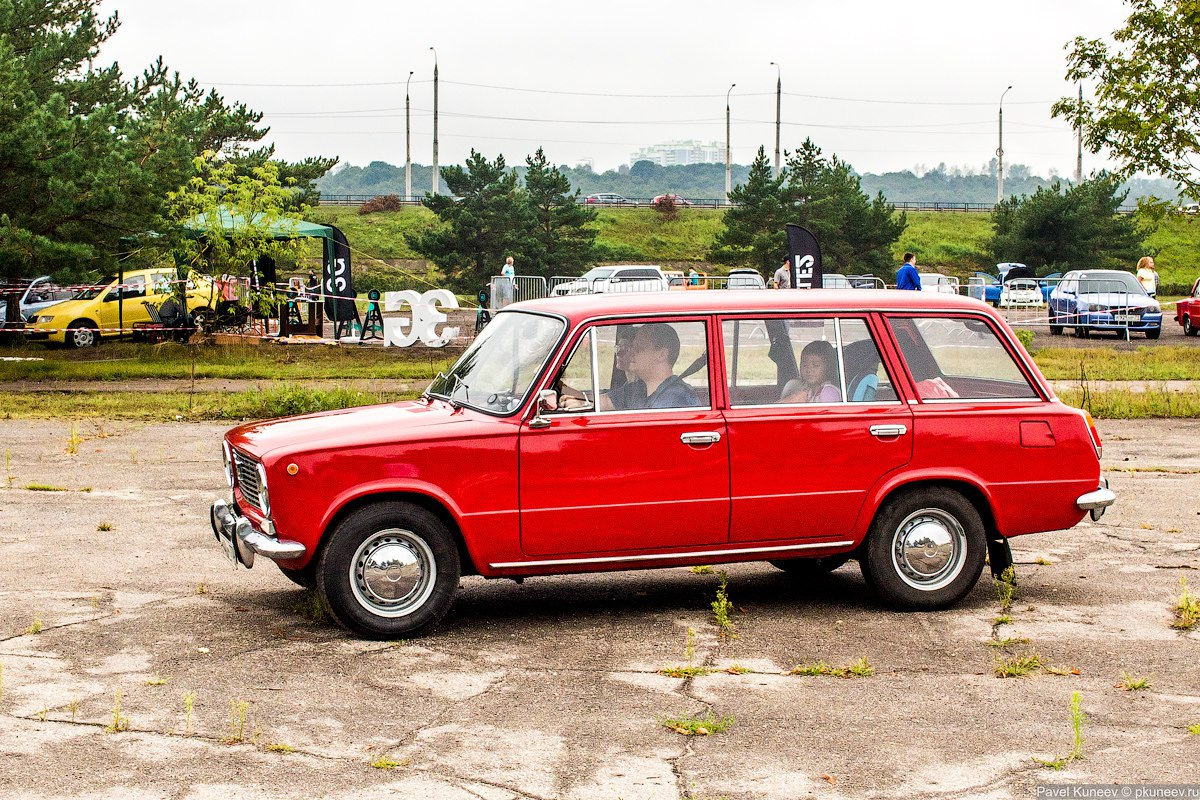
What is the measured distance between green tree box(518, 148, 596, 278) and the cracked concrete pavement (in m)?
50.6

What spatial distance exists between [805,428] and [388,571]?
2325 millimetres

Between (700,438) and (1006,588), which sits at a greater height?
(700,438)

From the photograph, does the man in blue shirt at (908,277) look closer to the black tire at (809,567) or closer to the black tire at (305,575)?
the black tire at (809,567)

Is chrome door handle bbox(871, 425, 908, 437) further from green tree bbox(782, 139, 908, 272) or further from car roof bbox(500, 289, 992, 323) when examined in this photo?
green tree bbox(782, 139, 908, 272)

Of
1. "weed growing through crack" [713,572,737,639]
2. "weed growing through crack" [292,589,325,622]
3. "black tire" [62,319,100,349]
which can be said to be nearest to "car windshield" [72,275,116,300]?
"black tire" [62,319,100,349]

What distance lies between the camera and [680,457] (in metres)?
7.09

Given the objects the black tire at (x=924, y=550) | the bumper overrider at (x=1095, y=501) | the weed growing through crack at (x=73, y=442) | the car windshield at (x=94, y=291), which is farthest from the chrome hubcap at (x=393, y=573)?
the car windshield at (x=94, y=291)

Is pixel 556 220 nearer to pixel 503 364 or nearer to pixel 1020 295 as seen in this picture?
pixel 1020 295

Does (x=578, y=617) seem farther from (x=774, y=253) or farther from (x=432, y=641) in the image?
(x=774, y=253)

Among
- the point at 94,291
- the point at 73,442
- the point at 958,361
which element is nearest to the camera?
the point at 958,361

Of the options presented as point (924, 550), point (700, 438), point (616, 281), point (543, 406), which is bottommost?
point (924, 550)

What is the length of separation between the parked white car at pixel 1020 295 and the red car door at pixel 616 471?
151 ft

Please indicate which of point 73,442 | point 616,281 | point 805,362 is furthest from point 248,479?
point 616,281

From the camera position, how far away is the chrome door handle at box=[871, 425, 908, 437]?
736 centimetres
